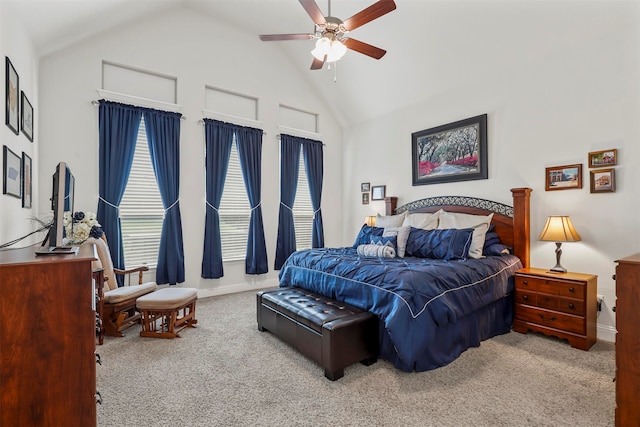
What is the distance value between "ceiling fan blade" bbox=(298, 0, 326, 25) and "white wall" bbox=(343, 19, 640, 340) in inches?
103

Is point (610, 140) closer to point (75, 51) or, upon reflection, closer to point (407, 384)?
point (407, 384)

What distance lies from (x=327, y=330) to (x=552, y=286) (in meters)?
2.33

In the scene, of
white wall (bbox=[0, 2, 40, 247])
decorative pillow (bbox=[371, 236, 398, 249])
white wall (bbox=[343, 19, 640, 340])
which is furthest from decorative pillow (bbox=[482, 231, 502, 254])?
white wall (bbox=[0, 2, 40, 247])

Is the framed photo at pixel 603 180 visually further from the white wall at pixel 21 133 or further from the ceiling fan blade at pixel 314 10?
the white wall at pixel 21 133

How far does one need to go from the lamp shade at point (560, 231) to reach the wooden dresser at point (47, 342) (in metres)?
3.78

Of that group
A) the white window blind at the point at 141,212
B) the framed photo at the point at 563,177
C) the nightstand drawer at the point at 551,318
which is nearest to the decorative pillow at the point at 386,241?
the nightstand drawer at the point at 551,318

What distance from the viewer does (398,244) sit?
3.90m

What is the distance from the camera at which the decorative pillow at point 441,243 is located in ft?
11.3

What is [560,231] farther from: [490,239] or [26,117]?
[26,117]

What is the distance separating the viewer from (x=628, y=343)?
1476 mm

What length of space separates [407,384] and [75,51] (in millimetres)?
5035

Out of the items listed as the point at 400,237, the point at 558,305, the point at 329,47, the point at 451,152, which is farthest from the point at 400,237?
the point at 329,47

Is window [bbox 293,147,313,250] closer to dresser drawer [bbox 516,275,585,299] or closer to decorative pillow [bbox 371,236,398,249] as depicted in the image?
decorative pillow [bbox 371,236,398,249]

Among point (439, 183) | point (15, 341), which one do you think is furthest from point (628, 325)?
point (439, 183)
